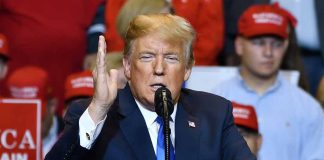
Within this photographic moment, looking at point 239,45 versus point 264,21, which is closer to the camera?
point 264,21

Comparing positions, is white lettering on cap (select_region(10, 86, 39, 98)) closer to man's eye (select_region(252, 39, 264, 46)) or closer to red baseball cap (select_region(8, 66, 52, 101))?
red baseball cap (select_region(8, 66, 52, 101))

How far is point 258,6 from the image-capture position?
7477mm

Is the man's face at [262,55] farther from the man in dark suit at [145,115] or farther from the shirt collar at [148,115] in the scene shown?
the shirt collar at [148,115]

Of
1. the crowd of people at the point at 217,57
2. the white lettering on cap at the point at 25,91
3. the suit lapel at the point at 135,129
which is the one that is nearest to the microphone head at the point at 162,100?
the suit lapel at the point at 135,129

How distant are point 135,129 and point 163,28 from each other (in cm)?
42

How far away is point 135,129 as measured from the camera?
4.07 m

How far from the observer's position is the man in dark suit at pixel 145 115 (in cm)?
387

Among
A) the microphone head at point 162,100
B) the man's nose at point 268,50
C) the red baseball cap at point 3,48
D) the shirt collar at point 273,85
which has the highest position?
the microphone head at point 162,100

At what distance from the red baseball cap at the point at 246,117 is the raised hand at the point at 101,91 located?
2520 millimetres

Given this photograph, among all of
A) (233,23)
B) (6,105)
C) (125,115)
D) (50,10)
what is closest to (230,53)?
(233,23)

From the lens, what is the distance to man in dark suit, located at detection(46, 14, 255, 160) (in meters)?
3.87

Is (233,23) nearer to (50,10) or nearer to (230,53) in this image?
(230,53)

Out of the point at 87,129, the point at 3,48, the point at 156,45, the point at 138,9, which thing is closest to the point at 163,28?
the point at 156,45

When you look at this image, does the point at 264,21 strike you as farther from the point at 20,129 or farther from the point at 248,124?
the point at 20,129
